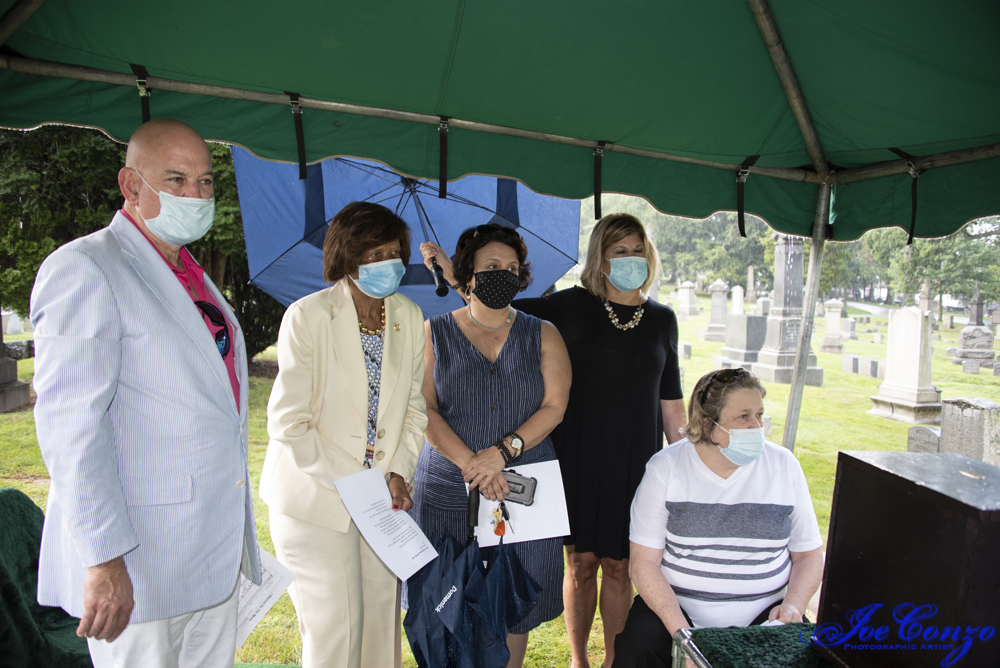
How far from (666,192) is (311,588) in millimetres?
2609

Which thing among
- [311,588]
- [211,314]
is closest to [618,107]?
[211,314]

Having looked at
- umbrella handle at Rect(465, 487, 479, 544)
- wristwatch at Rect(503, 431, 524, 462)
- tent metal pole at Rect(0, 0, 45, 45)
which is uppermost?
tent metal pole at Rect(0, 0, 45, 45)

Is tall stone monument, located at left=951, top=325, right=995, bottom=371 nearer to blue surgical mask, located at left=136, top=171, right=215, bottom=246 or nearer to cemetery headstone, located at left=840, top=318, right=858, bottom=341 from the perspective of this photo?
cemetery headstone, located at left=840, top=318, right=858, bottom=341

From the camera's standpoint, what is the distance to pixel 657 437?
8.98 ft

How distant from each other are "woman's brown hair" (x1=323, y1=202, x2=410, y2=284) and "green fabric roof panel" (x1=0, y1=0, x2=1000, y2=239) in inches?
20.5

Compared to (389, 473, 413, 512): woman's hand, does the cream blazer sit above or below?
above

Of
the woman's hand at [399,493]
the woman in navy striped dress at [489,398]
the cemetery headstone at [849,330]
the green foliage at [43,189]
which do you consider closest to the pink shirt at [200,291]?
the woman's hand at [399,493]

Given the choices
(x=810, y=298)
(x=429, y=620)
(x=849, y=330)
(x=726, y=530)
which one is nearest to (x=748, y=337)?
(x=810, y=298)

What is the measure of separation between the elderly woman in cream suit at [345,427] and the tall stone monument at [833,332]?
62.2ft

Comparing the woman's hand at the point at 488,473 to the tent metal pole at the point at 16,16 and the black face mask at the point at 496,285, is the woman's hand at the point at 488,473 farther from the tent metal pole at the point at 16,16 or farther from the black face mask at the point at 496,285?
the tent metal pole at the point at 16,16

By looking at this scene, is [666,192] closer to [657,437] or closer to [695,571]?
[657,437]

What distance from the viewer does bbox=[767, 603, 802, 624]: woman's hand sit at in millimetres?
2047

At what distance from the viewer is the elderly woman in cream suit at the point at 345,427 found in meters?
2.06

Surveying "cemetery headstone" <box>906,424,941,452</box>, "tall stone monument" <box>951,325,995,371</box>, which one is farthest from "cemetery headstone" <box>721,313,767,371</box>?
"tall stone monument" <box>951,325,995,371</box>
